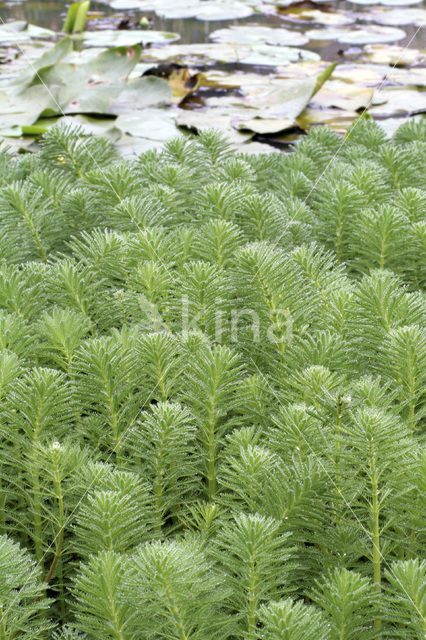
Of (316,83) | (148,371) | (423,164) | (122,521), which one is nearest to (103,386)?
(148,371)

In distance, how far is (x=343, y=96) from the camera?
3.84 metres

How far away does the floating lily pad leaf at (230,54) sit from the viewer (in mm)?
4566

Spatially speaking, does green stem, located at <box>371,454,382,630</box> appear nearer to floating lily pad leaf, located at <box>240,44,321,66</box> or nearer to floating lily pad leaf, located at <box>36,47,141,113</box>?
floating lily pad leaf, located at <box>36,47,141,113</box>

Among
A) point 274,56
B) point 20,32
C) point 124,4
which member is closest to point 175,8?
point 124,4

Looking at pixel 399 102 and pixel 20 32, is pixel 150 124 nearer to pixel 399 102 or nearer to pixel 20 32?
pixel 399 102

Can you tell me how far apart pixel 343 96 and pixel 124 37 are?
6.08 feet

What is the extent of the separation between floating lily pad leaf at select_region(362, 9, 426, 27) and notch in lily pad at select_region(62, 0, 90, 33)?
2016 millimetres

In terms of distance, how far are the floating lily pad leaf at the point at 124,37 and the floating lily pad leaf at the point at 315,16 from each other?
3.26 ft

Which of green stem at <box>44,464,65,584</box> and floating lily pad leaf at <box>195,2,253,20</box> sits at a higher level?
green stem at <box>44,464,65,584</box>

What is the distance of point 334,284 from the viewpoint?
996mm

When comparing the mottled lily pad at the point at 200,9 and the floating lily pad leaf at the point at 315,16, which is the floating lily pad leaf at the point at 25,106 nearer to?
the mottled lily pad at the point at 200,9

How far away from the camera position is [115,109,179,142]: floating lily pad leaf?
321cm

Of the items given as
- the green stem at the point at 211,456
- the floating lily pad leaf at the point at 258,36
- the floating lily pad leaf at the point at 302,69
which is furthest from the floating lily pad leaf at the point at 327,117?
the green stem at the point at 211,456

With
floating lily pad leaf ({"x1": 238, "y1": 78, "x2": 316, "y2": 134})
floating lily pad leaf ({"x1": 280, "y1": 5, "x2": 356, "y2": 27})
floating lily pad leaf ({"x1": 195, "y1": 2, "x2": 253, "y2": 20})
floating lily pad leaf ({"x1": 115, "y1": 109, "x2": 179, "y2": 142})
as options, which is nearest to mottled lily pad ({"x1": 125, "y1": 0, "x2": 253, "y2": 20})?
floating lily pad leaf ({"x1": 195, "y1": 2, "x2": 253, "y2": 20})
